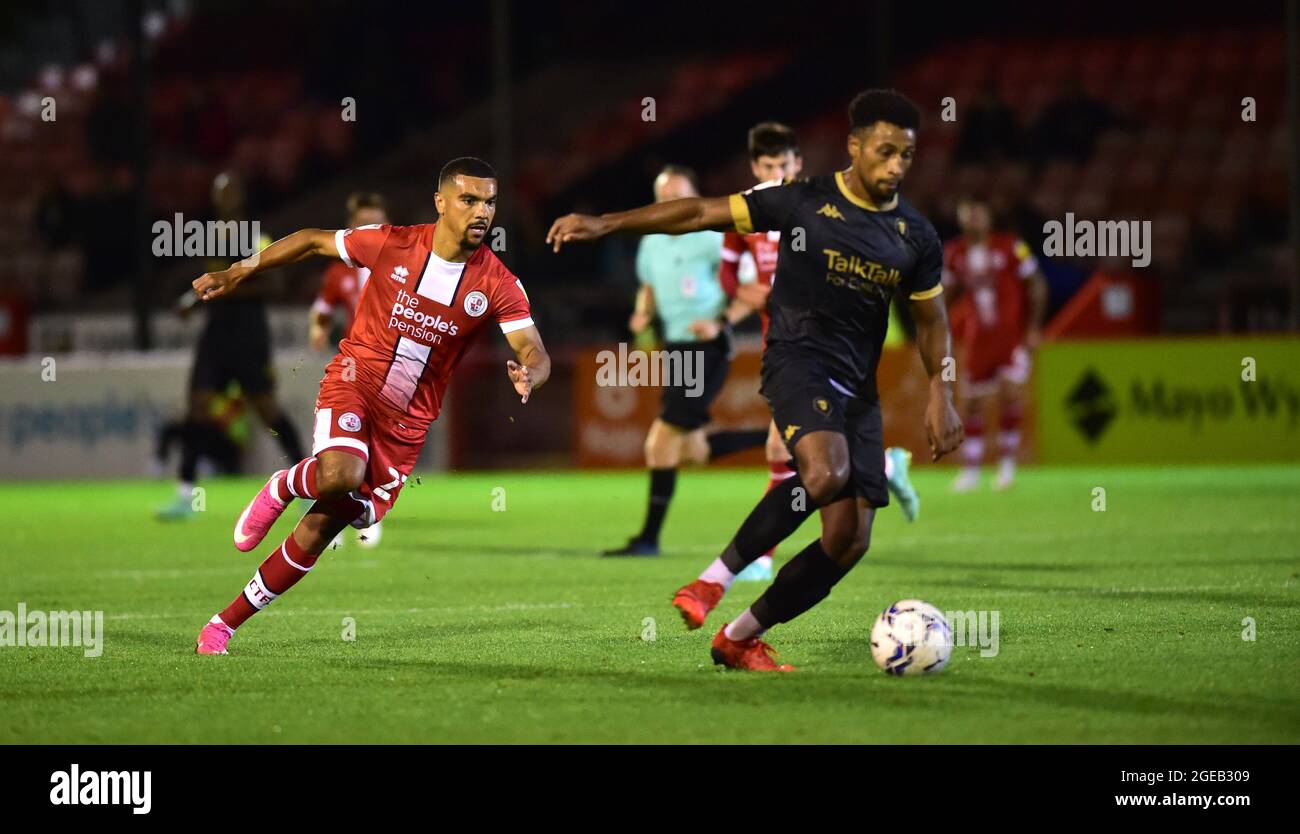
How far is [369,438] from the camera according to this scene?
767cm

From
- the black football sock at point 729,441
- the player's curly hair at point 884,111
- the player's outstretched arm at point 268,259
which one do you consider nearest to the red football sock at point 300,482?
A: the player's outstretched arm at point 268,259

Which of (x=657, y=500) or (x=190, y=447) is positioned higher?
(x=190, y=447)

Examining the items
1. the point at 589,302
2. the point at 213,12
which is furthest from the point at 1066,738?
the point at 213,12

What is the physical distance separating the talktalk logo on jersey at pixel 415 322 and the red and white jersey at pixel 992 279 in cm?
1016

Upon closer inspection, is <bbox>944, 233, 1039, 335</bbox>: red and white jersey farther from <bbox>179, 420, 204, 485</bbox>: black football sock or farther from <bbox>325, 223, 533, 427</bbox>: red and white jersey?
<bbox>325, 223, 533, 427</bbox>: red and white jersey

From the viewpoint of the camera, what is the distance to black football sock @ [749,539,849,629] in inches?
269

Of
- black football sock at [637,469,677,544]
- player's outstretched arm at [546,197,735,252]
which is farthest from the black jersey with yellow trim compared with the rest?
black football sock at [637,469,677,544]

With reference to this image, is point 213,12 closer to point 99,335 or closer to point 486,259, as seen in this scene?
point 99,335

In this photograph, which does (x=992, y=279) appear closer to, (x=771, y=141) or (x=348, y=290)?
(x=348, y=290)

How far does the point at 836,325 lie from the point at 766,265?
371cm

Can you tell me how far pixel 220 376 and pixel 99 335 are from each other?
11549 millimetres

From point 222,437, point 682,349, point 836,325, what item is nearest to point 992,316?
point 682,349

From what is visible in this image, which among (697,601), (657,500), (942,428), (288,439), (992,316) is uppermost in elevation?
(992,316)

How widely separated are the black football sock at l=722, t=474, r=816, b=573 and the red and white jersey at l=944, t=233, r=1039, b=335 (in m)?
10.2
